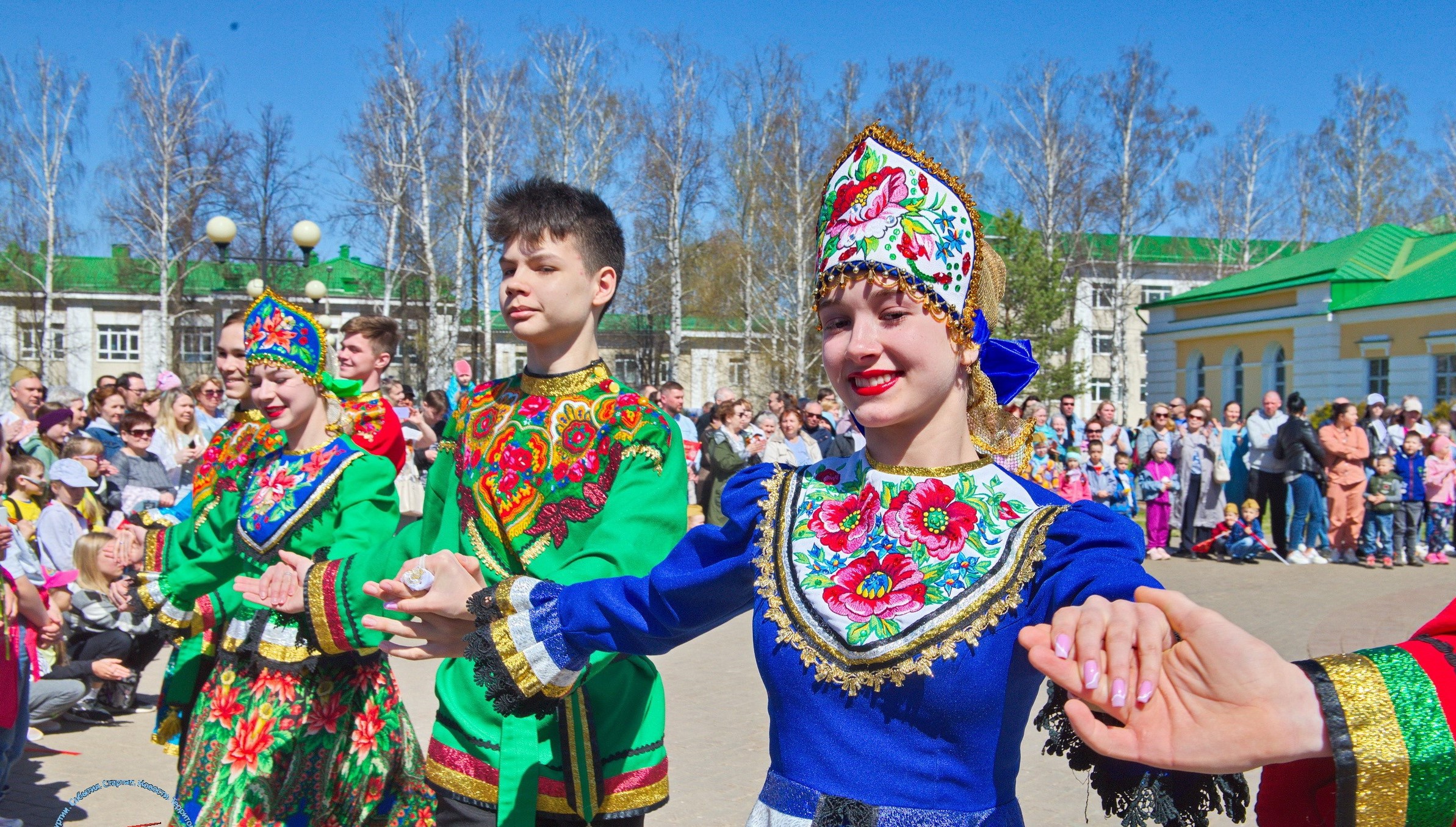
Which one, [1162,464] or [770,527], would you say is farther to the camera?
[1162,464]

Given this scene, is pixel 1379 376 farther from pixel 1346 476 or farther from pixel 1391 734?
pixel 1391 734

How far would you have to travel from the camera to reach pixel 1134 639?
1.37 m

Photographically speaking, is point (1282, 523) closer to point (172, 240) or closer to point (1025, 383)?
point (1025, 383)

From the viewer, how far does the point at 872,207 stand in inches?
79.4

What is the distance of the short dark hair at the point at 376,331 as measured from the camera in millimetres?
5887

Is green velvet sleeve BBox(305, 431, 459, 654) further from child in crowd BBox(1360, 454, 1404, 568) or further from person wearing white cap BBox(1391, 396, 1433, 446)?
person wearing white cap BBox(1391, 396, 1433, 446)

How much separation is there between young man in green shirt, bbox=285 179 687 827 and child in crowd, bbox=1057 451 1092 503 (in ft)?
23.2

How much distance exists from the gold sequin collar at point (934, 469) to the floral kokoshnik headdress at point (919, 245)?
13 cm

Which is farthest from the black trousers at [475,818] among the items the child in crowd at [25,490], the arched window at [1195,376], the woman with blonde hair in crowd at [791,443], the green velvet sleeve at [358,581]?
the arched window at [1195,376]

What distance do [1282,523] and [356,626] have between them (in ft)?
40.0

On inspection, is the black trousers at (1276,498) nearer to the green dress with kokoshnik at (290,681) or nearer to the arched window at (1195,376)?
the green dress with kokoshnik at (290,681)

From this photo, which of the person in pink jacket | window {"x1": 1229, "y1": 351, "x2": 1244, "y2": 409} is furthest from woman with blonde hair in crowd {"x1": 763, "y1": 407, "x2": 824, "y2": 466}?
window {"x1": 1229, "y1": 351, "x2": 1244, "y2": 409}

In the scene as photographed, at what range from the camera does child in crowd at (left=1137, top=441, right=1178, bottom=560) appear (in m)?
12.4

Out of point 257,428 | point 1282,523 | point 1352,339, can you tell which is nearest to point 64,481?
point 257,428
